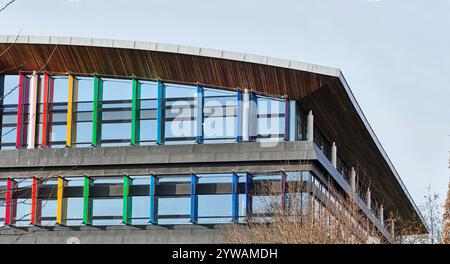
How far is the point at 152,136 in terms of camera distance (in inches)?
1540

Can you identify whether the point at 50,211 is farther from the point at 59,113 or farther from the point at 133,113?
the point at 133,113

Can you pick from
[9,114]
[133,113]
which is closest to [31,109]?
[9,114]

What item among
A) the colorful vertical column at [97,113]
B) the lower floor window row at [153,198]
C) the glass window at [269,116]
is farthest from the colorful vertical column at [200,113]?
the colorful vertical column at [97,113]

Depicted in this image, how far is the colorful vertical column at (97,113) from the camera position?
128ft

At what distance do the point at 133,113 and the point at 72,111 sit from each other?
2.97m

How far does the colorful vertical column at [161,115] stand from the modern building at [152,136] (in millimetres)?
44

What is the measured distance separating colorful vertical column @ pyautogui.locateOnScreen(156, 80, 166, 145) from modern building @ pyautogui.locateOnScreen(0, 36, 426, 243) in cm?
4

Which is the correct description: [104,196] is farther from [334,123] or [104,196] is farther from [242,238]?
[334,123]

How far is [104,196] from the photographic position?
3903cm

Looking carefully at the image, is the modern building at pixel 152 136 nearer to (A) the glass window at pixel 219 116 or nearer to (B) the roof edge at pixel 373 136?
(A) the glass window at pixel 219 116

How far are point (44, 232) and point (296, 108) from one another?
12239mm
